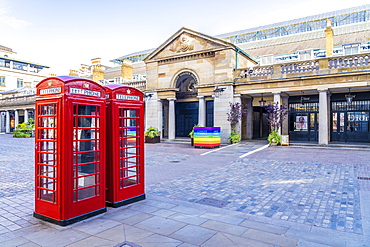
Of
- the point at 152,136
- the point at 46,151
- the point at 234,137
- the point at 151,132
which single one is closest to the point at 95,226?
the point at 46,151

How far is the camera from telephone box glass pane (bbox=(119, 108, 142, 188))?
18.1 ft

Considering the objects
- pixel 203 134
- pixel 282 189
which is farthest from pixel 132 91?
pixel 203 134

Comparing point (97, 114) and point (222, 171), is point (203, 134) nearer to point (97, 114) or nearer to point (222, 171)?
point (222, 171)

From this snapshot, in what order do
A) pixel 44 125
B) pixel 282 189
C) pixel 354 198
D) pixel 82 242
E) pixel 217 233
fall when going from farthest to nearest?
pixel 282 189 < pixel 354 198 < pixel 44 125 < pixel 217 233 < pixel 82 242

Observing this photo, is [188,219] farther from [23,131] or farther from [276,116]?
[23,131]

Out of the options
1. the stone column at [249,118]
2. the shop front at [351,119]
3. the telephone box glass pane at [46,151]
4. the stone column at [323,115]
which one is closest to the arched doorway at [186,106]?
the stone column at [249,118]

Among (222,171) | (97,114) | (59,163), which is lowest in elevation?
(222,171)

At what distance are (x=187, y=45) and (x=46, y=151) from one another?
19056 millimetres

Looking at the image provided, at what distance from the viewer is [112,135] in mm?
5301

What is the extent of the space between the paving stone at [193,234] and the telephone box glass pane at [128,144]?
6.22ft

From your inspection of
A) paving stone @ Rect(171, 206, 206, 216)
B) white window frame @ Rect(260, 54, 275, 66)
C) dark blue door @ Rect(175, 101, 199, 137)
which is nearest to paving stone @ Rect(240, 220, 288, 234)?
paving stone @ Rect(171, 206, 206, 216)

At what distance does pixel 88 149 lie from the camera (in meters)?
4.99

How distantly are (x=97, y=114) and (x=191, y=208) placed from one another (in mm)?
2742

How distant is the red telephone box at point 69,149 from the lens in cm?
448
